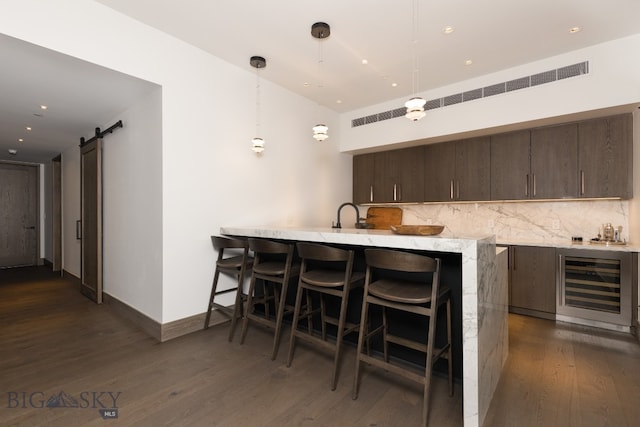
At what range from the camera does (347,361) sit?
2463 mm

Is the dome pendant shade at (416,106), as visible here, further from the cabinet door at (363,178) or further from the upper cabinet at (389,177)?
the cabinet door at (363,178)

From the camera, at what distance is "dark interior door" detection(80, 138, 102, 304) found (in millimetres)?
4016

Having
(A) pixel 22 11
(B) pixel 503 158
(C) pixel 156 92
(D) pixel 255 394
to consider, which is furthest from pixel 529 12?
(A) pixel 22 11

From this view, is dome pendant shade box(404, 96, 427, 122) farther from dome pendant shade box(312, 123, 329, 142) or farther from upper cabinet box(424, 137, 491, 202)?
upper cabinet box(424, 137, 491, 202)

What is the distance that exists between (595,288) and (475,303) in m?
2.67

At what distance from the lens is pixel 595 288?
3.23 metres

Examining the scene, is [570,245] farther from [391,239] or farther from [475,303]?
[391,239]

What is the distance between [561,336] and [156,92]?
15.8ft

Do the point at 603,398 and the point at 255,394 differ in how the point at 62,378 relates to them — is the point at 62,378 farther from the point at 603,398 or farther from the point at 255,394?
the point at 603,398

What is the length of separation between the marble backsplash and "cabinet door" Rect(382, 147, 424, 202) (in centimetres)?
46

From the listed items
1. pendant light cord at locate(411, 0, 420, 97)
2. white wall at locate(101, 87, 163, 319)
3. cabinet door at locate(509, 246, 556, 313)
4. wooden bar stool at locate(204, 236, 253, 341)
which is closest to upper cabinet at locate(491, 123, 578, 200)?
cabinet door at locate(509, 246, 556, 313)

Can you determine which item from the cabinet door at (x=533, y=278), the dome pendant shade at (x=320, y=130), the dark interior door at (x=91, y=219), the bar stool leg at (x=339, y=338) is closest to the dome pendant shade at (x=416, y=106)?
the dome pendant shade at (x=320, y=130)

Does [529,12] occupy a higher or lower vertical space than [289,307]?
higher

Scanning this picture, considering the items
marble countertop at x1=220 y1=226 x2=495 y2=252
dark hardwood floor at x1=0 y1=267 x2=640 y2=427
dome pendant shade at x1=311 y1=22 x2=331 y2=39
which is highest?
dome pendant shade at x1=311 y1=22 x2=331 y2=39
